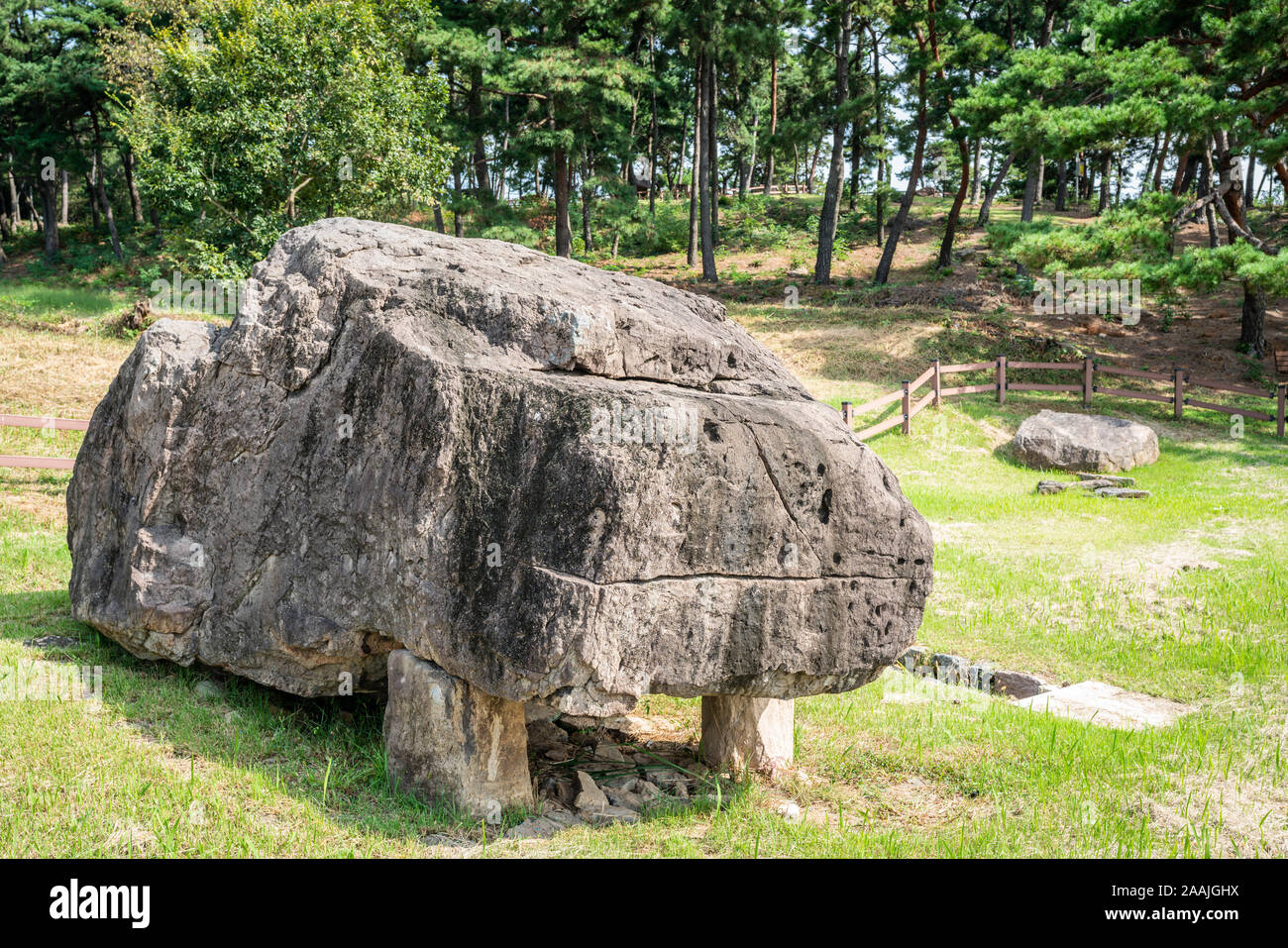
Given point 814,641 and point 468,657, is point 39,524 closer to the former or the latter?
point 468,657

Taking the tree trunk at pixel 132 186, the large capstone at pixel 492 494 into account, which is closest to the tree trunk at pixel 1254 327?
the large capstone at pixel 492 494

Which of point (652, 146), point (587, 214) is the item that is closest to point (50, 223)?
point (587, 214)

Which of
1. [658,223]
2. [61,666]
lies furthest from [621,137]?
[61,666]

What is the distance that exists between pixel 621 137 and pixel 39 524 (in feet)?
71.1

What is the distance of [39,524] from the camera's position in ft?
36.1

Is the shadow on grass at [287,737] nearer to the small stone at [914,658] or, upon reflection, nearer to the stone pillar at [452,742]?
the stone pillar at [452,742]

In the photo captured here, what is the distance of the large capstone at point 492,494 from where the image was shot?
4570 mm

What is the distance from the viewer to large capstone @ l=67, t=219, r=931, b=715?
4.57 m

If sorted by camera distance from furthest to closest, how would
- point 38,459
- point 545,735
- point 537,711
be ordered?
point 38,459 → point 545,735 → point 537,711

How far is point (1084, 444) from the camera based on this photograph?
52.1ft

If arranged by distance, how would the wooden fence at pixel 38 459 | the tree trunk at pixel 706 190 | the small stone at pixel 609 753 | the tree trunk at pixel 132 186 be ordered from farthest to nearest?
the tree trunk at pixel 132 186
the tree trunk at pixel 706 190
the wooden fence at pixel 38 459
the small stone at pixel 609 753

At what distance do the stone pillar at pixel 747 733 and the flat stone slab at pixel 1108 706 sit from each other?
219cm

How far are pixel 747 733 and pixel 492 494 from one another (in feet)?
7.69

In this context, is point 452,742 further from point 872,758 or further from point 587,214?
point 587,214
